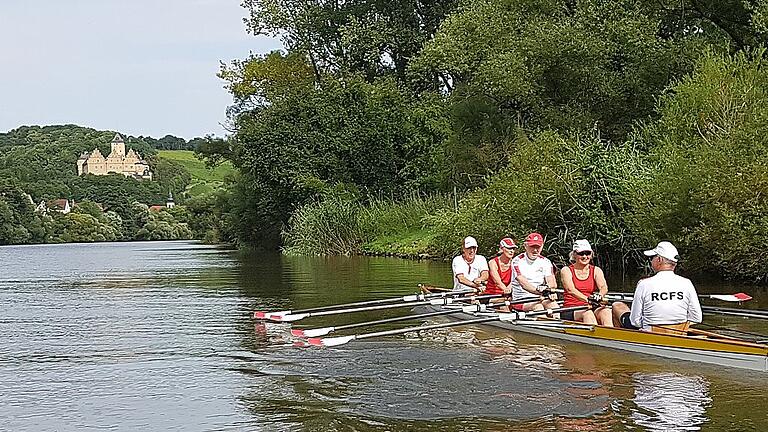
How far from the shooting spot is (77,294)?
2670cm

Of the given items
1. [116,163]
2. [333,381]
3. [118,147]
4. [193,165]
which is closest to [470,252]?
[333,381]

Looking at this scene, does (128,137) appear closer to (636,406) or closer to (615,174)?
(615,174)

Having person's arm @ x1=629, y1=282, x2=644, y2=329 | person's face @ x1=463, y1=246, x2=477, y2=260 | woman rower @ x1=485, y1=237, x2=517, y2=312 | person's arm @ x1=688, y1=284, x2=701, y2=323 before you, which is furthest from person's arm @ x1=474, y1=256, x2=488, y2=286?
person's arm @ x1=688, y1=284, x2=701, y2=323

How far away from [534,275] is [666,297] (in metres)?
3.56

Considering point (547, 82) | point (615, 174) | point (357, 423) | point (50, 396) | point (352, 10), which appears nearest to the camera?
point (357, 423)

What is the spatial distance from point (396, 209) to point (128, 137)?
103 m

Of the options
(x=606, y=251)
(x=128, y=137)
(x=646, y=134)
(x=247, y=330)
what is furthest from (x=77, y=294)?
(x=128, y=137)

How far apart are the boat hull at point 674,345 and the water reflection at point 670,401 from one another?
42cm

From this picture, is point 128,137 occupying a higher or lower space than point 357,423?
higher

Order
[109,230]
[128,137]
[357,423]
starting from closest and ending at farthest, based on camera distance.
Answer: [357,423], [109,230], [128,137]

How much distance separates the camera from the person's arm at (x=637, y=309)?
12.4 m

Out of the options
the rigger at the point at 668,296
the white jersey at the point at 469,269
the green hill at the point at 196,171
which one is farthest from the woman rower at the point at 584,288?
the green hill at the point at 196,171

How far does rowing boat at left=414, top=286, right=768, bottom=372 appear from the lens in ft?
37.2

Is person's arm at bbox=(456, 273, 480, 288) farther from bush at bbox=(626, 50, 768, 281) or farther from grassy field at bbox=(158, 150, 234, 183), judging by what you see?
grassy field at bbox=(158, 150, 234, 183)
